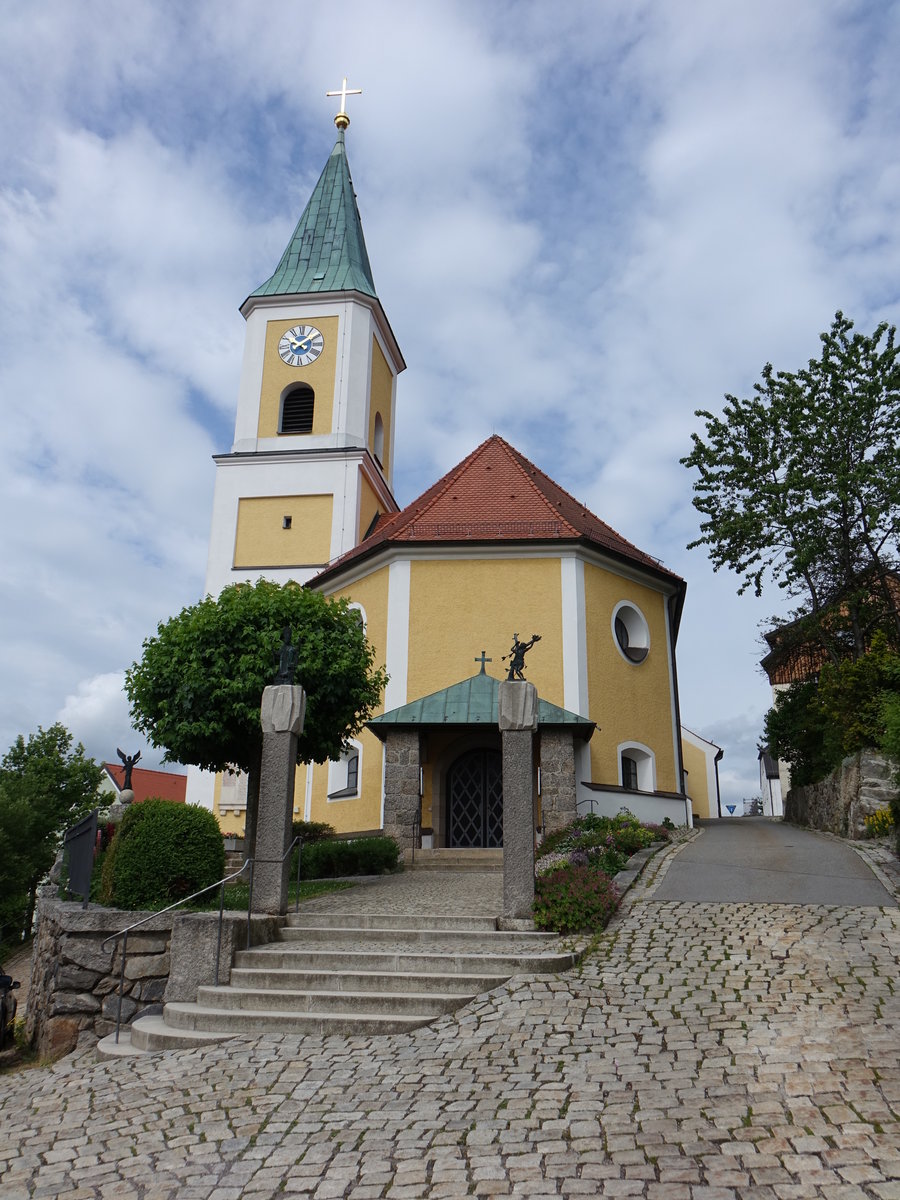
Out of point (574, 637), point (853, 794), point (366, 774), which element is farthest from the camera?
point (366, 774)

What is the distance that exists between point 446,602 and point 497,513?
2.69 m

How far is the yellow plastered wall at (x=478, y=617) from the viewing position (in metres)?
20.7

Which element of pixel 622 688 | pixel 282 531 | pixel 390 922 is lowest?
pixel 390 922

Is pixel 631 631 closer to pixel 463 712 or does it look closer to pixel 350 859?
pixel 463 712

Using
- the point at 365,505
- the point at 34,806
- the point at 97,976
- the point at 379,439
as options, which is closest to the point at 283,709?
the point at 97,976

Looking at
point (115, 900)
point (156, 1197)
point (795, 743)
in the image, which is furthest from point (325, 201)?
point (156, 1197)

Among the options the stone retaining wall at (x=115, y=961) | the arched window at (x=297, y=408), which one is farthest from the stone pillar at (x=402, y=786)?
the arched window at (x=297, y=408)

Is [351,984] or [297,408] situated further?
[297,408]

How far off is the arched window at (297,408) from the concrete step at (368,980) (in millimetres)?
22297

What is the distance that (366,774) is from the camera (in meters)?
20.9

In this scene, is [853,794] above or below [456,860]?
above

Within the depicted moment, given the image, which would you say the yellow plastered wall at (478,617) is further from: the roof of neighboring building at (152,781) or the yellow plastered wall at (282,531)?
the roof of neighboring building at (152,781)

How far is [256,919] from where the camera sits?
978 centimetres

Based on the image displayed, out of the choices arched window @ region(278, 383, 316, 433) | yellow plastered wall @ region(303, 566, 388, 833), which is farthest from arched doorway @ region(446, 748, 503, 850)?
arched window @ region(278, 383, 316, 433)
